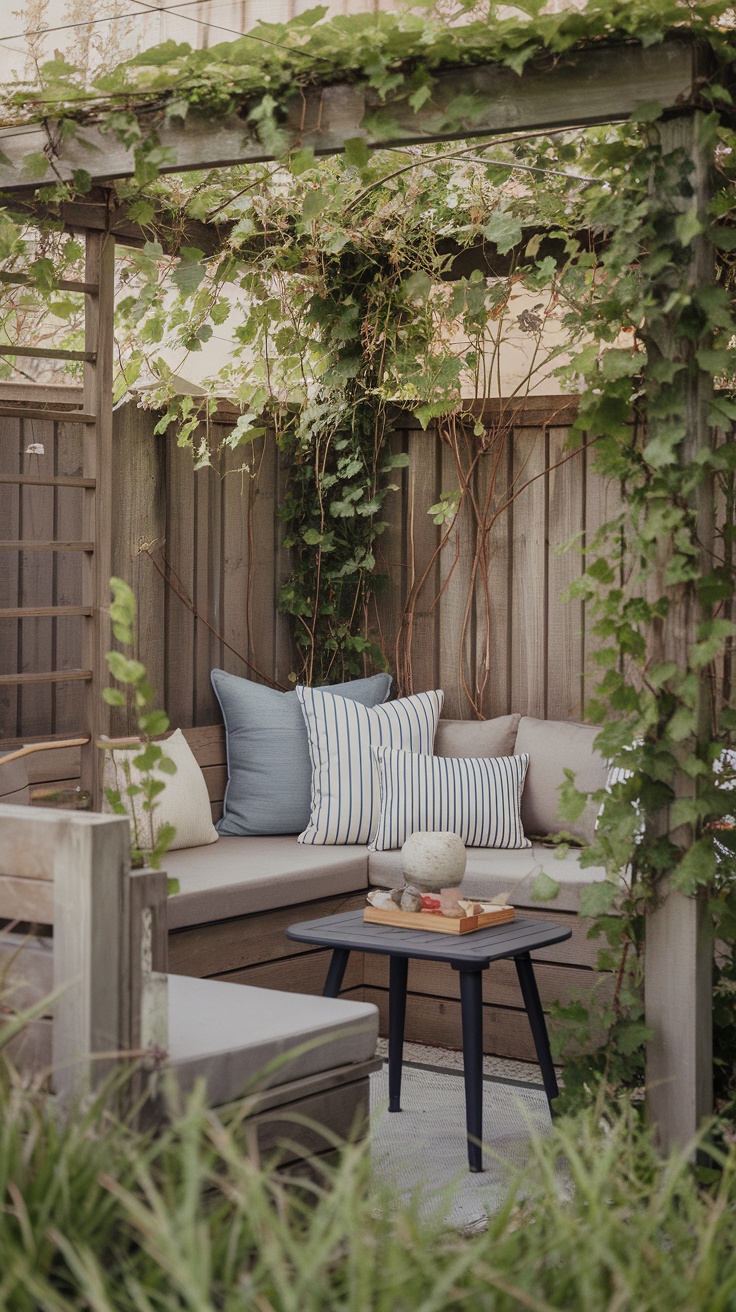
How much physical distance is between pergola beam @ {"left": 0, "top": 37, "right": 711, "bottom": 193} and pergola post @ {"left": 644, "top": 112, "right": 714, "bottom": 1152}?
10 cm

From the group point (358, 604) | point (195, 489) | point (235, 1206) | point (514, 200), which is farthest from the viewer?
point (358, 604)

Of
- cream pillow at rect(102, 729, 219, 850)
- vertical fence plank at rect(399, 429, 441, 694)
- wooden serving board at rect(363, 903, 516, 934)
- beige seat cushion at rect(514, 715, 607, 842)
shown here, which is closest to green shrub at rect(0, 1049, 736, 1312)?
wooden serving board at rect(363, 903, 516, 934)

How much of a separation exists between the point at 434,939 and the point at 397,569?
218 centimetres

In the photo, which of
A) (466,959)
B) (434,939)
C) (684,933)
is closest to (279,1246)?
(684,933)

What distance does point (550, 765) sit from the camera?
4695mm

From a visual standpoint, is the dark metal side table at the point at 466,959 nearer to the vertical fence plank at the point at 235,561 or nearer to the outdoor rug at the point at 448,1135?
the outdoor rug at the point at 448,1135

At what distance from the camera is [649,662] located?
2.76m

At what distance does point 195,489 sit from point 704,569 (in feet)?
8.53

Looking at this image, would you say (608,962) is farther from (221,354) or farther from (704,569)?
(221,354)

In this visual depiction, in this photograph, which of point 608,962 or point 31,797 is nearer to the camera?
point 608,962

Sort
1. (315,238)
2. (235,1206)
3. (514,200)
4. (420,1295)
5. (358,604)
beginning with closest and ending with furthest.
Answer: (420,1295)
(235,1206)
(514,200)
(315,238)
(358,604)

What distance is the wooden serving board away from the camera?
3.47 meters

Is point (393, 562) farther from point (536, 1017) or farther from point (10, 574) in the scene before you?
point (536, 1017)

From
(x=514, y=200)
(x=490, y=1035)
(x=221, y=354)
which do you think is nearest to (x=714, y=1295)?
(x=490, y=1035)
